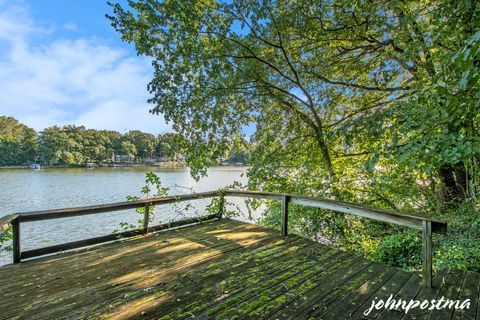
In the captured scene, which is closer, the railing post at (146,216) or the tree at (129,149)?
the railing post at (146,216)

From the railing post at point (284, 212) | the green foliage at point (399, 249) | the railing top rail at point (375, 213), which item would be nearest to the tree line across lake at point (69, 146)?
the railing post at point (284, 212)

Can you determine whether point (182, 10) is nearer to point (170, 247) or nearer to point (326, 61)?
point (326, 61)

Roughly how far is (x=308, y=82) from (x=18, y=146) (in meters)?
68.5

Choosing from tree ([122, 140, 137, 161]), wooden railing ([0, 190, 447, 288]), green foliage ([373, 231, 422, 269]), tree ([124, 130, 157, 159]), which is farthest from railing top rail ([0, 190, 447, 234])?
tree ([122, 140, 137, 161])

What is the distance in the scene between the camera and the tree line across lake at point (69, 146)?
172 ft

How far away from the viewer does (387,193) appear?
17.8 feet

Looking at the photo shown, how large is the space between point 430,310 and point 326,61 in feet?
15.8

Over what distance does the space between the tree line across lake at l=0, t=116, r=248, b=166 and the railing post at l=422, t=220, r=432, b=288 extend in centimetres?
5049

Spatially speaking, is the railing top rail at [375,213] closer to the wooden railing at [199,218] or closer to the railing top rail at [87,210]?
the wooden railing at [199,218]

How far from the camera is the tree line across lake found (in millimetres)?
52519

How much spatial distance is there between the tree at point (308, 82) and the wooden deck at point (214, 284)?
1.48m

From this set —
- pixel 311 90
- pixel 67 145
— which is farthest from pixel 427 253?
pixel 67 145

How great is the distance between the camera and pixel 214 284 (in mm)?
2438

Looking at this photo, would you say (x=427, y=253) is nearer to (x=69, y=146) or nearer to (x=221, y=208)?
(x=221, y=208)
